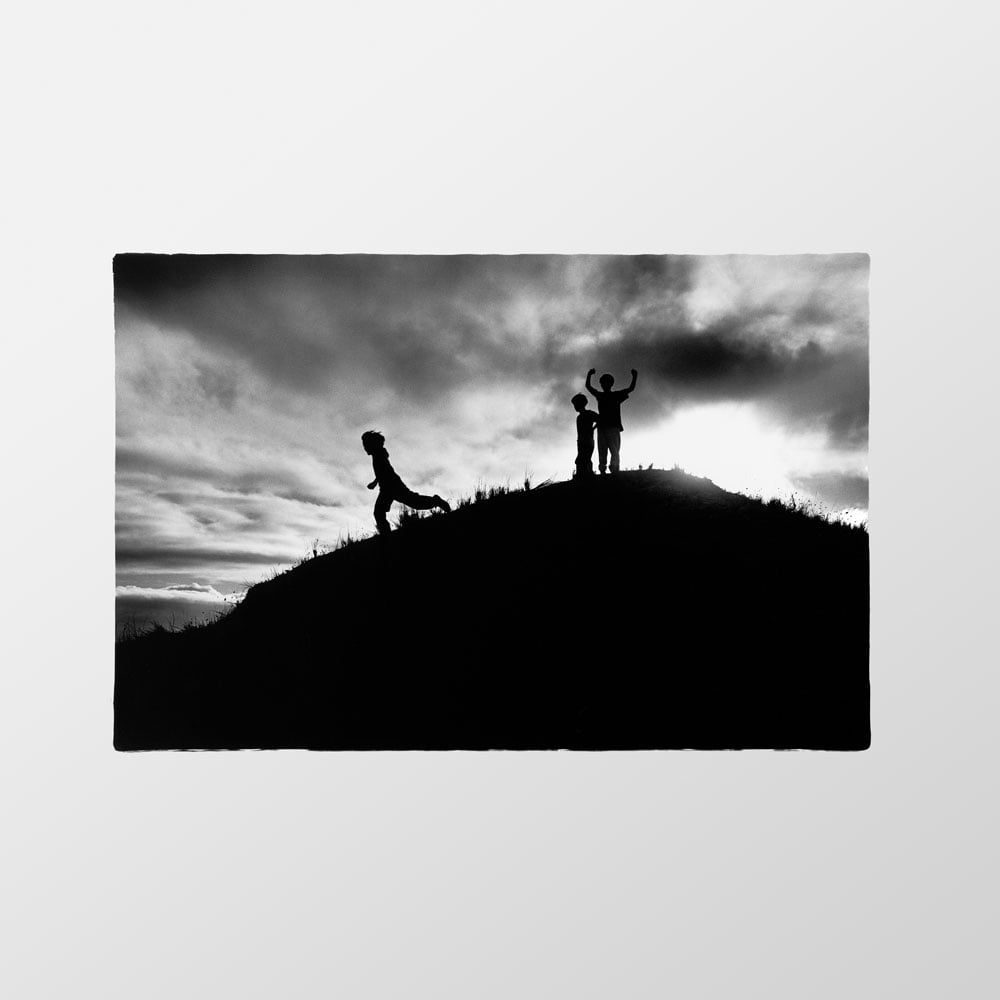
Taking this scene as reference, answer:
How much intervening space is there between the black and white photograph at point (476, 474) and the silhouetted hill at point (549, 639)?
1 cm

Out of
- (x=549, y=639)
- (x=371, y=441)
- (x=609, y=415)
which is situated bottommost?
(x=549, y=639)

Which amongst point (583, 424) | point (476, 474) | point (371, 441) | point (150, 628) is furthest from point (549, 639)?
point (150, 628)

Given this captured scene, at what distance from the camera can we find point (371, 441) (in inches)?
234

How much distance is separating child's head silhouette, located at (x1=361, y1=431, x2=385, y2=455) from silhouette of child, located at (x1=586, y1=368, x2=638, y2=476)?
1048 millimetres

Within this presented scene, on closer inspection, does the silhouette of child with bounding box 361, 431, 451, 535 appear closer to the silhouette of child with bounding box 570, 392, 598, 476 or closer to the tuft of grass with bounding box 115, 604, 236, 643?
the silhouette of child with bounding box 570, 392, 598, 476

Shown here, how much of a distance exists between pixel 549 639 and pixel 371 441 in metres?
1.30

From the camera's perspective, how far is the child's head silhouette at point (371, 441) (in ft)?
19.5

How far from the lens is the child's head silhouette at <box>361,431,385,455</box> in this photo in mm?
5945

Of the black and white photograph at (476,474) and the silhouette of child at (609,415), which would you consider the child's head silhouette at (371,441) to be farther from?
the silhouette of child at (609,415)

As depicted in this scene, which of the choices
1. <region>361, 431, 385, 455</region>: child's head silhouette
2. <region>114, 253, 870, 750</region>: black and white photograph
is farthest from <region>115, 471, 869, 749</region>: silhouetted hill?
<region>361, 431, 385, 455</region>: child's head silhouette

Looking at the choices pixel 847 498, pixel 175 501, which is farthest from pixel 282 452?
pixel 847 498

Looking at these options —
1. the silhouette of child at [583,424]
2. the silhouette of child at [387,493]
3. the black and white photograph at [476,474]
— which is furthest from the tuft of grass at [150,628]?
the silhouette of child at [583,424]

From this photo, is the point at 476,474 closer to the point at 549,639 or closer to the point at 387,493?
the point at 387,493

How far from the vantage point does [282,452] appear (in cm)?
597
